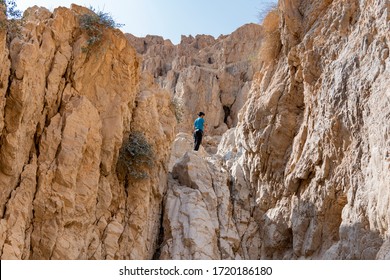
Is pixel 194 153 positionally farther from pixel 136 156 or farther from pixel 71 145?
pixel 71 145

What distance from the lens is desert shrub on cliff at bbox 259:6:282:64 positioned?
15.9m

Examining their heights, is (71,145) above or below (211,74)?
below

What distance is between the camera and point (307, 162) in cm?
1236

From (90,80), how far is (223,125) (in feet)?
75.0

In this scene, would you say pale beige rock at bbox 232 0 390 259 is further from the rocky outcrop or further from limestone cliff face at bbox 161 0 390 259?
the rocky outcrop

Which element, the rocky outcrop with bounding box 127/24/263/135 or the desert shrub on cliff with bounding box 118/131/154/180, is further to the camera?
the rocky outcrop with bounding box 127/24/263/135

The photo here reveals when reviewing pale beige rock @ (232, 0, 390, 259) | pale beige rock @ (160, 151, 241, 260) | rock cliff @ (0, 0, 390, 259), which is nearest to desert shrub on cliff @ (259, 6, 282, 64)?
rock cliff @ (0, 0, 390, 259)

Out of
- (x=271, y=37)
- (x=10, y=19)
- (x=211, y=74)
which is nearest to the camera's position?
(x=10, y=19)

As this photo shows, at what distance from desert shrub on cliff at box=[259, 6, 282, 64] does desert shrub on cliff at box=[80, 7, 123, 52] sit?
16.8ft

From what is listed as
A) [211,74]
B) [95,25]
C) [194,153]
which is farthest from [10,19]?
[211,74]

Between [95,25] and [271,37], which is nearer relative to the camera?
[95,25]

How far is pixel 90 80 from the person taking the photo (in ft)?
42.0

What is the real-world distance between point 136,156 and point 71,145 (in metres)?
2.22

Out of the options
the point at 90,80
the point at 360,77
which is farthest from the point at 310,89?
the point at 90,80
